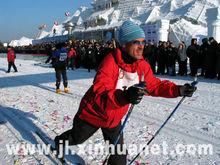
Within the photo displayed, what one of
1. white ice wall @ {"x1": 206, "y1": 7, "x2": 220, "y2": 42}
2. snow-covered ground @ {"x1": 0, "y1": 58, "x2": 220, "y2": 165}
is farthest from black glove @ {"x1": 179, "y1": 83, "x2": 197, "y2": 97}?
white ice wall @ {"x1": 206, "y1": 7, "x2": 220, "y2": 42}

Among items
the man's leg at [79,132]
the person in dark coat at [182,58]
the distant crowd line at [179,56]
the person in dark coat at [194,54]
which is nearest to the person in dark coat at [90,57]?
the distant crowd line at [179,56]

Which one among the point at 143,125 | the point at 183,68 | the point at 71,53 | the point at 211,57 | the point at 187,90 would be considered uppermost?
the point at 187,90

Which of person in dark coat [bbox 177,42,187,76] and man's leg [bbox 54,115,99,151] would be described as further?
person in dark coat [bbox 177,42,187,76]

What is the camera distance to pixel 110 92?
3.09 meters

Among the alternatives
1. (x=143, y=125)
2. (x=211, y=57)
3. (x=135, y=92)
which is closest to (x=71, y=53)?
(x=211, y=57)

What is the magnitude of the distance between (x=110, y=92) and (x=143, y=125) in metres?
Result: 3.87

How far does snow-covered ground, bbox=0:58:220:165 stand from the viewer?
5.05 m

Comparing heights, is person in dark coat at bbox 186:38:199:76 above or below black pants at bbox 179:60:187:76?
above

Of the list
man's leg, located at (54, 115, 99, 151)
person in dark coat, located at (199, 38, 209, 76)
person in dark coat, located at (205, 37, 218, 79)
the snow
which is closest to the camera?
man's leg, located at (54, 115, 99, 151)

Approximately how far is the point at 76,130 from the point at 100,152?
1568 mm

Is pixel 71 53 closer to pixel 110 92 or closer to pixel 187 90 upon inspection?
pixel 187 90

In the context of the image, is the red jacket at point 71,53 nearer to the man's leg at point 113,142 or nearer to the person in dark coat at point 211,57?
the person in dark coat at point 211,57

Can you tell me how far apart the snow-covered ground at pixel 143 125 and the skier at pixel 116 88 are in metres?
1.31

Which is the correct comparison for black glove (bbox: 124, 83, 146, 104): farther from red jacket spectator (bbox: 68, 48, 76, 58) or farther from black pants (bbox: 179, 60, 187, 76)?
red jacket spectator (bbox: 68, 48, 76, 58)
